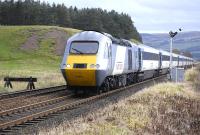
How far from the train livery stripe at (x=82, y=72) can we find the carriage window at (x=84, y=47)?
311mm

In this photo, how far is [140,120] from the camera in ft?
48.9

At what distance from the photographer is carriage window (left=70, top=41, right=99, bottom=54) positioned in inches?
987

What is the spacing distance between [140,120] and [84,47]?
10.9 meters

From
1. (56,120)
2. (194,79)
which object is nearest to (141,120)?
(56,120)

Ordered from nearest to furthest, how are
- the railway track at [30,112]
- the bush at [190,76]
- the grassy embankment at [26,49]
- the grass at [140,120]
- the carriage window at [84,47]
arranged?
the grass at [140,120] → the railway track at [30,112] → the carriage window at [84,47] → the bush at [190,76] → the grassy embankment at [26,49]

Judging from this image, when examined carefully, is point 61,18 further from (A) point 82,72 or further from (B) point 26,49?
(A) point 82,72

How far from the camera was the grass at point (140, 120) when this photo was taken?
13.1 meters

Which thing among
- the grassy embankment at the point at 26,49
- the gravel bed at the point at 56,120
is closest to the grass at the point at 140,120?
the gravel bed at the point at 56,120

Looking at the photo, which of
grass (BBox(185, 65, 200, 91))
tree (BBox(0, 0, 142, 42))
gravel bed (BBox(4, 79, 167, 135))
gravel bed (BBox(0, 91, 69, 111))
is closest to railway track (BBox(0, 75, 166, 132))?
gravel bed (BBox(4, 79, 167, 135))

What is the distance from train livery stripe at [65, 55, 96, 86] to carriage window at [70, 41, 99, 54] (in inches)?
12.3

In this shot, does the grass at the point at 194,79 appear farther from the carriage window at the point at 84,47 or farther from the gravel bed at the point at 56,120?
the gravel bed at the point at 56,120

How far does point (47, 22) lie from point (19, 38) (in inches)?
2096

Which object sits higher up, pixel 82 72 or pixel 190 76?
pixel 82 72

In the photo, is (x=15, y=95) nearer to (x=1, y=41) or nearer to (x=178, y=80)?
(x=178, y=80)
